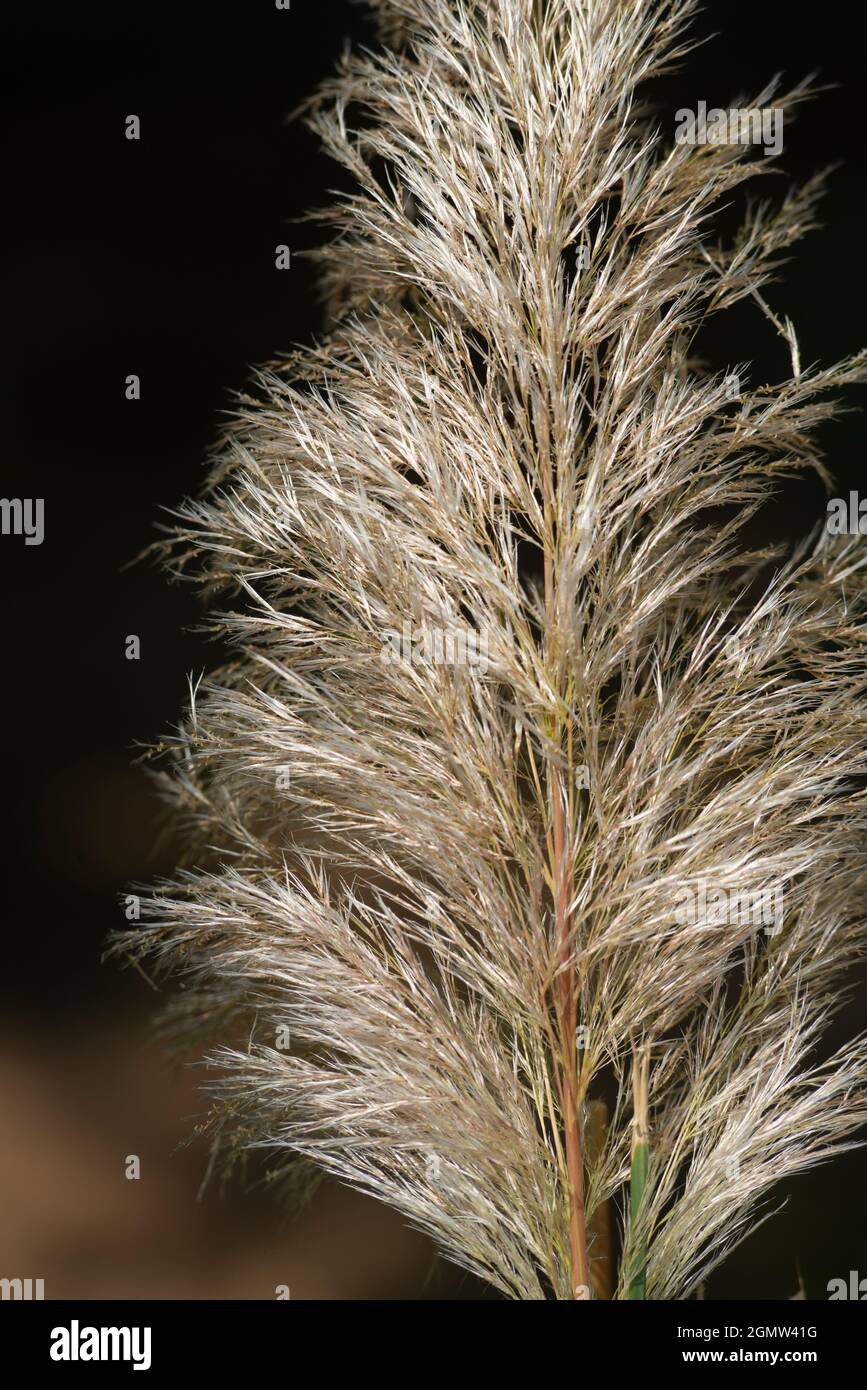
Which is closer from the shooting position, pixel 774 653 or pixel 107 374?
pixel 774 653

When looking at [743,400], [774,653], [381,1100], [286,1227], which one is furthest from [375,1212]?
[743,400]

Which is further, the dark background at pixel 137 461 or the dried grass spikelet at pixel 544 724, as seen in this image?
the dark background at pixel 137 461

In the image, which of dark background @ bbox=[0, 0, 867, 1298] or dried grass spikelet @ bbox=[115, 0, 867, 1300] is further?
dark background @ bbox=[0, 0, 867, 1298]

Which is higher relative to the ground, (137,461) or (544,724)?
(137,461)

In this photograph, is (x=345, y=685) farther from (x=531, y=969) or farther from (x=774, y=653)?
(x=774, y=653)
